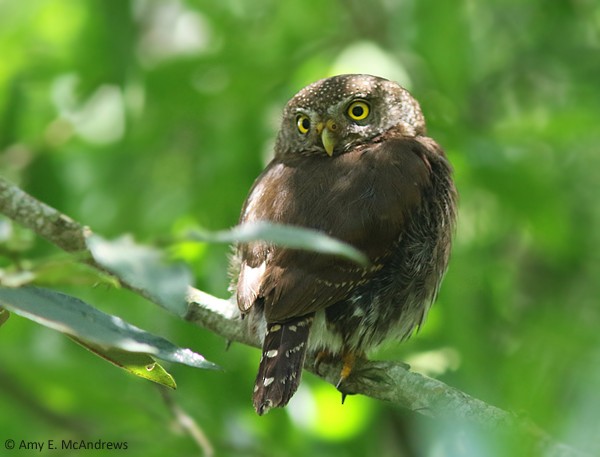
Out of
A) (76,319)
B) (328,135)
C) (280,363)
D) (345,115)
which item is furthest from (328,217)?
(76,319)

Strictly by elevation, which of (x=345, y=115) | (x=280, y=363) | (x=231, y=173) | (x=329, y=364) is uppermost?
(x=345, y=115)

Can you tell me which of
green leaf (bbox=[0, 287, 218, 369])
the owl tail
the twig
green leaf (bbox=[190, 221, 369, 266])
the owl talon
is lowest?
the twig

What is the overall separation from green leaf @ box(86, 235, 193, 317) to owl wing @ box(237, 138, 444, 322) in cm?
174

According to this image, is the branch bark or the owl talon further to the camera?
the owl talon

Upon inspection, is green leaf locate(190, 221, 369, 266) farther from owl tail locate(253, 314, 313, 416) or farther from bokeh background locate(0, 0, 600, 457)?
bokeh background locate(0, 0, 600, 457)

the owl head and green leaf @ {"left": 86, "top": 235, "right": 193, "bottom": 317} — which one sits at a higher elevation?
green leaf @ {"left": 86, "top": 235, "right": 193, "bottom": 317}

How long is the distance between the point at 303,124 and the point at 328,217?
4.07ft

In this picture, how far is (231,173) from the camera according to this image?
15.3 ft

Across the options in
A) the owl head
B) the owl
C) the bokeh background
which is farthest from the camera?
the owl head

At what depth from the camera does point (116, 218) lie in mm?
4797

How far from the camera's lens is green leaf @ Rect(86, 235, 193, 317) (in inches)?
57.9

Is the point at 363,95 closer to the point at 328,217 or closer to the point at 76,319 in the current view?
the point at 328,217

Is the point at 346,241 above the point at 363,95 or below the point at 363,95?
below

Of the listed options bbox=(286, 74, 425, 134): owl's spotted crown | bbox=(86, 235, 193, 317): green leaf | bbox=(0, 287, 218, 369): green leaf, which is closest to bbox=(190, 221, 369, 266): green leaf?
bbox=(86, 235, 193, 317): green leaf
